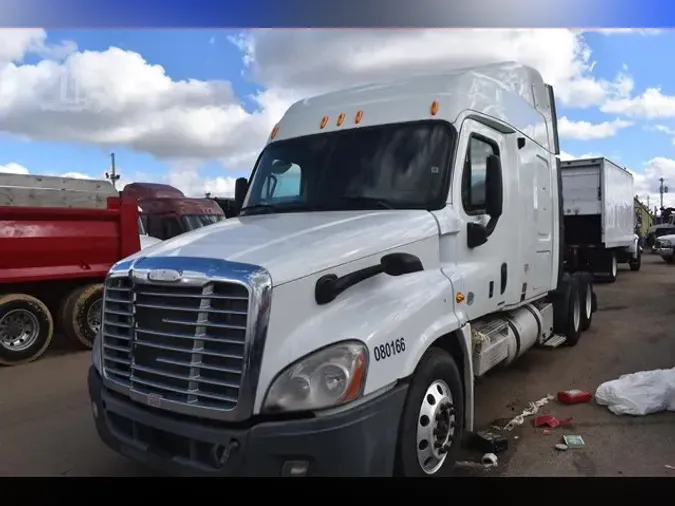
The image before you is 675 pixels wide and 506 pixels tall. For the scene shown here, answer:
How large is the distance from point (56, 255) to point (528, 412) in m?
5.77

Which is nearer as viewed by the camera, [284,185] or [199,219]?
[284,185]

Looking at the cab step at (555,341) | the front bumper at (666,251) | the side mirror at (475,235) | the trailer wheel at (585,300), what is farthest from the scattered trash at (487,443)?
the front bumper at (666,251)

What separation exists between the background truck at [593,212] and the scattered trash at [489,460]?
396 inches

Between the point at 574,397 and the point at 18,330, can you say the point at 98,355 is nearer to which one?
the point at 574,397

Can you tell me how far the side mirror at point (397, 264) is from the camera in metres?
3.16

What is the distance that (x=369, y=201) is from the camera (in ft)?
12.5

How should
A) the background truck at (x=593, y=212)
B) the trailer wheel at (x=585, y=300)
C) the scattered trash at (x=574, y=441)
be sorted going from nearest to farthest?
the scattered trash at (x=574, y=441) → the trailer wheel at (x=585, y=300) → the background truck at (x=593, y=212)

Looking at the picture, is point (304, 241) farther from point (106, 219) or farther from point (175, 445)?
point (106, 219)

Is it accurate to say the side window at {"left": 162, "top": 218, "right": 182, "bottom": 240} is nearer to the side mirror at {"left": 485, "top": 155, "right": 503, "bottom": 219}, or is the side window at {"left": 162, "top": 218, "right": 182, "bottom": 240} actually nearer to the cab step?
the side mirror at {"left": 485, "top": 155, "right": 503, "bottom": 219}

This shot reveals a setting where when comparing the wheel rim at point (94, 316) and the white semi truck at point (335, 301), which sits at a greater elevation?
the white semi truck at point (335, 301)

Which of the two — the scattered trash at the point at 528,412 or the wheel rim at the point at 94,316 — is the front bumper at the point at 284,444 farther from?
the wheel rim at the point at 94,316

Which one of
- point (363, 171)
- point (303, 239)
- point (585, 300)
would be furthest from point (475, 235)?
point (585, 300)

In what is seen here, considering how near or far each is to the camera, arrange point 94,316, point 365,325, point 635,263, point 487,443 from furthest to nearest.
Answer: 1. point 635,263
2. point 94,316
3. point 487,443
4. point 365,325
